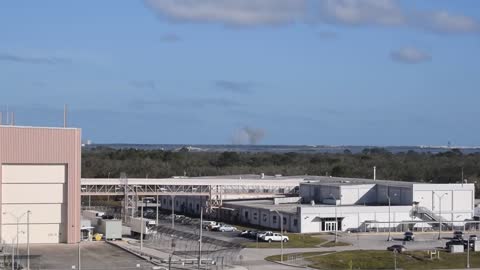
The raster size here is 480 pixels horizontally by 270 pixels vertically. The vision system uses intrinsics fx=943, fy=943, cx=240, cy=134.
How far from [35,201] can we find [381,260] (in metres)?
26.5

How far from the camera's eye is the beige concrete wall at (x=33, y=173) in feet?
233

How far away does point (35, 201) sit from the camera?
235ft

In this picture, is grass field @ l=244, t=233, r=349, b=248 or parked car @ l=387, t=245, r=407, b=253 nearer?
parked car @ l=387, t=245, r=407, b=253

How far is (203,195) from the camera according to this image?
102 m

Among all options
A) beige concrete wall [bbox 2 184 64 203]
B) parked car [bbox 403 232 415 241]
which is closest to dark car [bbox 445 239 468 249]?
parked car [bbox 403 232 415 241]

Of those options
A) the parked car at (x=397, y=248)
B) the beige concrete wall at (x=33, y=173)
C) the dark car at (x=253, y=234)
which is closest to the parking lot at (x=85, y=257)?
the beige concrete wall at (x=33, y=173)

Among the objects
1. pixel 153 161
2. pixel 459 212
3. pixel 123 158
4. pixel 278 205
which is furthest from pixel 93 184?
pixel 123 158

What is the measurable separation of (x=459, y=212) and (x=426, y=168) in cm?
5450

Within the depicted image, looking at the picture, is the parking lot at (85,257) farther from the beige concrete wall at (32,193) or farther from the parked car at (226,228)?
the parked car at (226,228)

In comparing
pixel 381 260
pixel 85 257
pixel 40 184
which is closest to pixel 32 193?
pixel 40 184

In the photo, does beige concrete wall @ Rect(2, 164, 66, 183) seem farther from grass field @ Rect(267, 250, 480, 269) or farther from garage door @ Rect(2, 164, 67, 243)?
grass field @ Rect(267, 250, 480, 269)

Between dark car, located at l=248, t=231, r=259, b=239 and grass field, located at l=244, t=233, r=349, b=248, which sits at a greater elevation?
dark car, located at l=248, t=231, r=259, b=239

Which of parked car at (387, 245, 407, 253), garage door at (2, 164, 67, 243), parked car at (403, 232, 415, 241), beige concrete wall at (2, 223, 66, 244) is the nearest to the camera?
parked car at (387, 245, 407, 253)

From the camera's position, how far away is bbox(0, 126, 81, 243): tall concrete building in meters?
70.6
